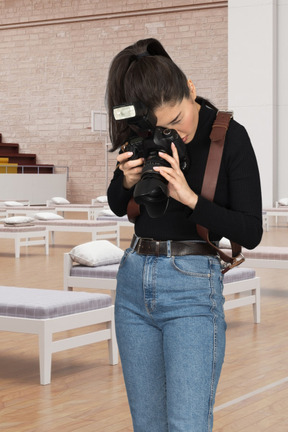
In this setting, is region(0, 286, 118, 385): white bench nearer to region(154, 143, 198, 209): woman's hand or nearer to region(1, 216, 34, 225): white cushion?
region(154, 143, 198, 209): woman's hand

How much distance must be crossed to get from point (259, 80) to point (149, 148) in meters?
16.6

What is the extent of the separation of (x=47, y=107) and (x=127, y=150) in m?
21.4

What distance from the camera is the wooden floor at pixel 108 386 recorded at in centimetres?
327

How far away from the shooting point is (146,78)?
156 centimetres

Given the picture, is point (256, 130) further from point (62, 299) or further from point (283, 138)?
point (62, 299)

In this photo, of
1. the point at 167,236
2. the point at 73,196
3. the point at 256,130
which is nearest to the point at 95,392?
the point at 167,236

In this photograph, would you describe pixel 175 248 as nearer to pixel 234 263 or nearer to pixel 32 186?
pixel 234 263

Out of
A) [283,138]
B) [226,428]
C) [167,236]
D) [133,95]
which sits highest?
[283,138]

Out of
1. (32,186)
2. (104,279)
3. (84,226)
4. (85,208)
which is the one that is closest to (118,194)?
(104,279)

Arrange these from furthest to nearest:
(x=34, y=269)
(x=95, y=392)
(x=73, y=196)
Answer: (x=73, y=196) < (x=34, y=269) < (x=95, y=392)

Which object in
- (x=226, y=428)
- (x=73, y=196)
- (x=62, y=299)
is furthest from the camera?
(x=73, y=196)

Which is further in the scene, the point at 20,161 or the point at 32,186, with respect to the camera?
the point at 20,161

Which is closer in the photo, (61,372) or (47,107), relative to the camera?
(61,372)

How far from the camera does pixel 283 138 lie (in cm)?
1791
